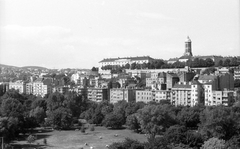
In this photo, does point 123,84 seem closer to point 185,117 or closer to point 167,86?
point 167,86

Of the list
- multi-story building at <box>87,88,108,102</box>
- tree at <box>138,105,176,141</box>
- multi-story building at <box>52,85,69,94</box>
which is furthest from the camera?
multi-story building at <box>52,85,69,94</box>

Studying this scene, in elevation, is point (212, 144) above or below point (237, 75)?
below

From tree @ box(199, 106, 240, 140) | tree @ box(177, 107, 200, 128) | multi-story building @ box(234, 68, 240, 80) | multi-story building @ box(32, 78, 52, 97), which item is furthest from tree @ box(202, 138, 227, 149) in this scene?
multi-story building @ box(32, 78, 52, 97)

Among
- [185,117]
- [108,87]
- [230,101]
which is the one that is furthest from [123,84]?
[185,117]

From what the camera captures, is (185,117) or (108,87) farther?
(108,87)

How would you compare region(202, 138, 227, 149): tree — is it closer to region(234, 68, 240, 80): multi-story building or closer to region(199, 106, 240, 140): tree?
region(199, 106, 240, 140): tree

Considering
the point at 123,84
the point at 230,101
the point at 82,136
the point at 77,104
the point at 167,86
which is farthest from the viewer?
the point at 123,84
